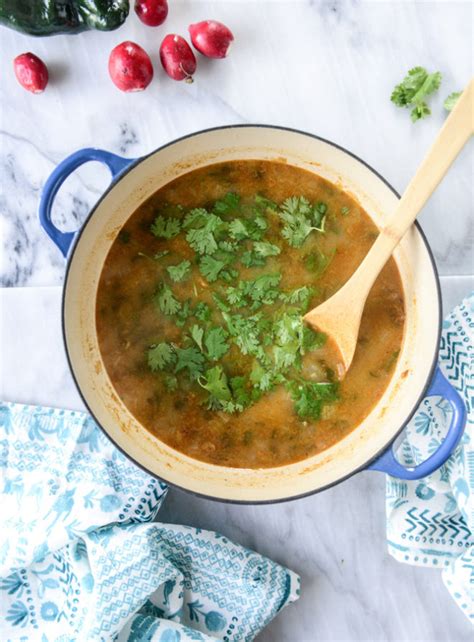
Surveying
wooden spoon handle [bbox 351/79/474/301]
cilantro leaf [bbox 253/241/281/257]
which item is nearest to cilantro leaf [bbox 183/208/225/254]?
cilantro leaf [bbox 253/241/281/257]

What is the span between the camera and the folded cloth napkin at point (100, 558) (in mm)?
1975

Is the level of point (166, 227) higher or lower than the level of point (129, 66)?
lower

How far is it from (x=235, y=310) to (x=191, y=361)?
0.55 feet

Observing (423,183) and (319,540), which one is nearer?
(423,183)

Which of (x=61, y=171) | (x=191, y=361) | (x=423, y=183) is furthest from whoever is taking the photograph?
(x=191, y=361)

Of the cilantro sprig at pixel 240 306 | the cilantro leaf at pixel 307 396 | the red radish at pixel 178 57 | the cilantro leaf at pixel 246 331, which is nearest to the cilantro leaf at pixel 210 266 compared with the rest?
the cilantro sprig at pixel 240 306

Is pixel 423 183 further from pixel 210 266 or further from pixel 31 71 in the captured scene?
pixel 31 71

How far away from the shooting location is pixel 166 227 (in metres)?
1.93

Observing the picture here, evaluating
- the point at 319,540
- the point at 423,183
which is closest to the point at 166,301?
the point at 423,183

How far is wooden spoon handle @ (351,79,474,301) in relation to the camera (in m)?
1.61

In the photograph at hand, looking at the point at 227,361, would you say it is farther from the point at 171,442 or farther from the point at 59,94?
the point at 59,94

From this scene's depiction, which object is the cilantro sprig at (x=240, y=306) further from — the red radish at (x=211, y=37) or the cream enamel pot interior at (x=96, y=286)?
the red radish at (x=211, y=37)

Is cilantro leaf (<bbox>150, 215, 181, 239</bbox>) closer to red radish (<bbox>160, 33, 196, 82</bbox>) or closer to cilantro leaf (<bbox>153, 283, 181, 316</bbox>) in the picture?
cilantro leaf (<bbox>153, 283, 181, 316</bbox>)

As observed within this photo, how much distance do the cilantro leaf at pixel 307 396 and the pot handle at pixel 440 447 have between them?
8.3 inches
